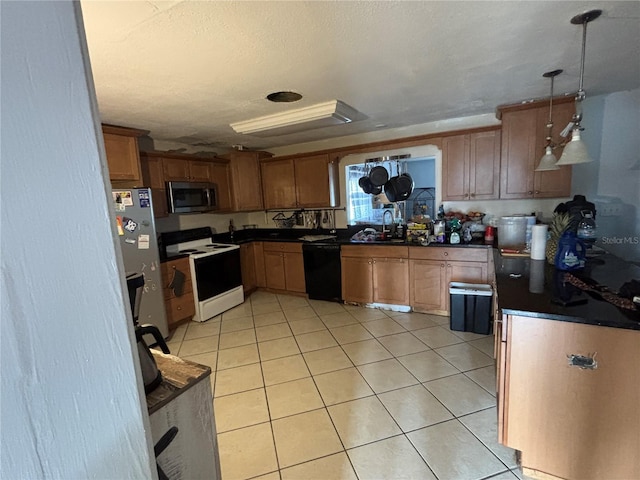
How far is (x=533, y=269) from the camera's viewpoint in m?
2.06

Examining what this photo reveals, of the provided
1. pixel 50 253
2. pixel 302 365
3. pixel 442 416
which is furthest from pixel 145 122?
pixel 442 416

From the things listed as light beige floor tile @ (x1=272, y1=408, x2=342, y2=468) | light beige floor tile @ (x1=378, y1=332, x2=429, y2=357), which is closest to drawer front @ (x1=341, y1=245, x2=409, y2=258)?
light beige floor tile @ (x1=378, y1=332, x2=429, y2=357)

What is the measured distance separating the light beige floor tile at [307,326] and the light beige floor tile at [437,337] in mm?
1024

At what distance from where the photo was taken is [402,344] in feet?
9.46

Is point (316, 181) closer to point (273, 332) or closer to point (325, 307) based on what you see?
point (325, 307)

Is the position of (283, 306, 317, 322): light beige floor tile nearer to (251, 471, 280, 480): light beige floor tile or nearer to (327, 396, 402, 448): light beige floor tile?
(327, 396, 402, 448): light beige floor tile

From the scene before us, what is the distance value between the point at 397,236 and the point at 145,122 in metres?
3.10

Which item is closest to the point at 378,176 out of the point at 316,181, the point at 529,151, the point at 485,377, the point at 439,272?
the point at 316,181

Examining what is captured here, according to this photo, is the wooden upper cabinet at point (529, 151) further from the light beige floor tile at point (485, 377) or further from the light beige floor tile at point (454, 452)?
the light beige floor tile at point (454, 452)

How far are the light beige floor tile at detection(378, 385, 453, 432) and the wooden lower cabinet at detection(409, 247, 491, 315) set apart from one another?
1381 millimetres

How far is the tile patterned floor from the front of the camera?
64.9 inches

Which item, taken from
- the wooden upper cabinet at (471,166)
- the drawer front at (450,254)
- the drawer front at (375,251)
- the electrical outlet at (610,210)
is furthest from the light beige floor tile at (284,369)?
the electrical outlet at (610,210)

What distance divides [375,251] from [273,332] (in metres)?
1.53

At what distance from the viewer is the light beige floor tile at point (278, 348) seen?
2811 millimetres
